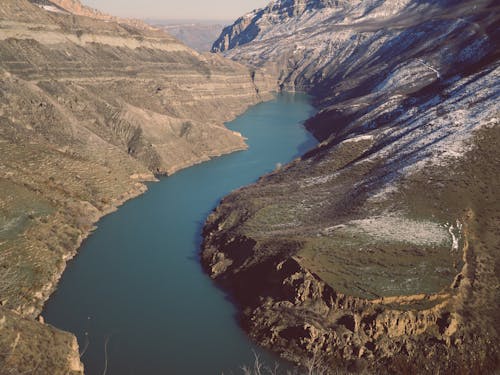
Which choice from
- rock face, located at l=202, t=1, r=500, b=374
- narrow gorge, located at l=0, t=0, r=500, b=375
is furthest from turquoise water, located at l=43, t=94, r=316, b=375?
rock face, located at l=202, t=1, r=500, b=374

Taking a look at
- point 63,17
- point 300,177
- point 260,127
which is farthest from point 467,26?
point 63,17

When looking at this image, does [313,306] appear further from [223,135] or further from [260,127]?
[260,127]

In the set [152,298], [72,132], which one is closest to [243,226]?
[152,298]

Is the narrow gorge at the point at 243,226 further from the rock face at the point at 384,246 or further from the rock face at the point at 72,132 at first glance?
the rock face at the point at 72,132

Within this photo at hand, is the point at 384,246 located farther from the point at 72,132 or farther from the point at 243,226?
the point at 72,132

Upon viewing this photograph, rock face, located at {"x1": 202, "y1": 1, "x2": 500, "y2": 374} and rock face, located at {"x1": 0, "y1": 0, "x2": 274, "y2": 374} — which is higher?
rock face, located at {"x1": 202, "y1": 1, "x2": 500, "y2": 374}

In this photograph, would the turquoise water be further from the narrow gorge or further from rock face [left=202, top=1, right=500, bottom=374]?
rock face [left=202, top=1, right=500, bottom=374]

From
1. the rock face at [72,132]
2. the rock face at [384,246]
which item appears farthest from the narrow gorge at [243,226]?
the rock face at [72,132]
